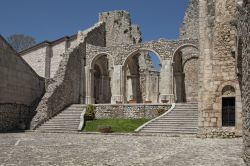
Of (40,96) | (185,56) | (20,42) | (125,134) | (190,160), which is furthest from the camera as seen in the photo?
(20,42)

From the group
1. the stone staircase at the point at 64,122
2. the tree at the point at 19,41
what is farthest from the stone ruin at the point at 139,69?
the tree at the point at 19,41

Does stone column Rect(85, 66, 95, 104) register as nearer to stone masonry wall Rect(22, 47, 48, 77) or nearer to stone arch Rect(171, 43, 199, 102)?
stone masonry wall Rect(22, 47, 48, 77)

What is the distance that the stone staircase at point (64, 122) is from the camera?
944 inches

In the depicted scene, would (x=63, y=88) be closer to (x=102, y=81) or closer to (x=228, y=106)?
(x=102, y=81)

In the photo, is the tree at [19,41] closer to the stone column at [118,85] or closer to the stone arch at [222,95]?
the stone column at [118,85]

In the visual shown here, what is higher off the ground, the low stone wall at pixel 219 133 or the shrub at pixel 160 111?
the shrub at pixel 160 111

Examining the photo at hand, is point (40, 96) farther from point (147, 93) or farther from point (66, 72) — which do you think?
point (147, 93)

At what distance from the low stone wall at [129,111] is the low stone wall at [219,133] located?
6.75m

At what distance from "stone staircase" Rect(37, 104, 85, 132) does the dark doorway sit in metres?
9.62

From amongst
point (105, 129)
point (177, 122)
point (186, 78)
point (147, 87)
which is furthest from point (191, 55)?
point (105, 129)

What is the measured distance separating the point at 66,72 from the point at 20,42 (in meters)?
32.2

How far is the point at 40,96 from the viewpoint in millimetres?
29297

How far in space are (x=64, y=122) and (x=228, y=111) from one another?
1166 cm

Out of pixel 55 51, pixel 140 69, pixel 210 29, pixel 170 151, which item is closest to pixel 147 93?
pixel 140 69
